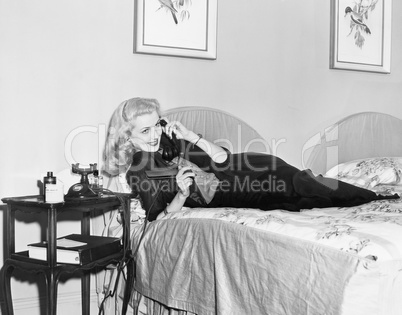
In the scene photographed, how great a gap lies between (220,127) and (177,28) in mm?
571

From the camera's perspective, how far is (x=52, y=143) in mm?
2588

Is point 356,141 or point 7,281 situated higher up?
point 356,141

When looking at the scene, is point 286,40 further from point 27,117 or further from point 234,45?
point 27,117

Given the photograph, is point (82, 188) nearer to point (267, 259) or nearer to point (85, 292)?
point (85, 292)

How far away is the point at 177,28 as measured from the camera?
2.89 metres

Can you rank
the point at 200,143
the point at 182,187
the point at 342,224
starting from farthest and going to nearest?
the point at 200,143, the point at 182,187, the point at 342,224

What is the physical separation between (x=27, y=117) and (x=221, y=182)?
0.95 metres

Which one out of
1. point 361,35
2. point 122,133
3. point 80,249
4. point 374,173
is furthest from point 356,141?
point 80,249

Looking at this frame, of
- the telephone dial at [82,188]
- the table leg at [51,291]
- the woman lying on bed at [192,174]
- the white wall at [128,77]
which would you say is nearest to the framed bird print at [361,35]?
the white wall at [128,77]

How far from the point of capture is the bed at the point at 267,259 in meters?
1.45

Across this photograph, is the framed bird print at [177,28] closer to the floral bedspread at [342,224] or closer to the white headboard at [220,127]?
the white headboard at [220,127]

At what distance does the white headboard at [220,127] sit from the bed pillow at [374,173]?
0.53 m

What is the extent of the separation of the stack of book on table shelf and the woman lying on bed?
276mm

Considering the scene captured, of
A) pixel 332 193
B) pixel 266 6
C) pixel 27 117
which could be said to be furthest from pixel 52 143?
pixel 266 6
